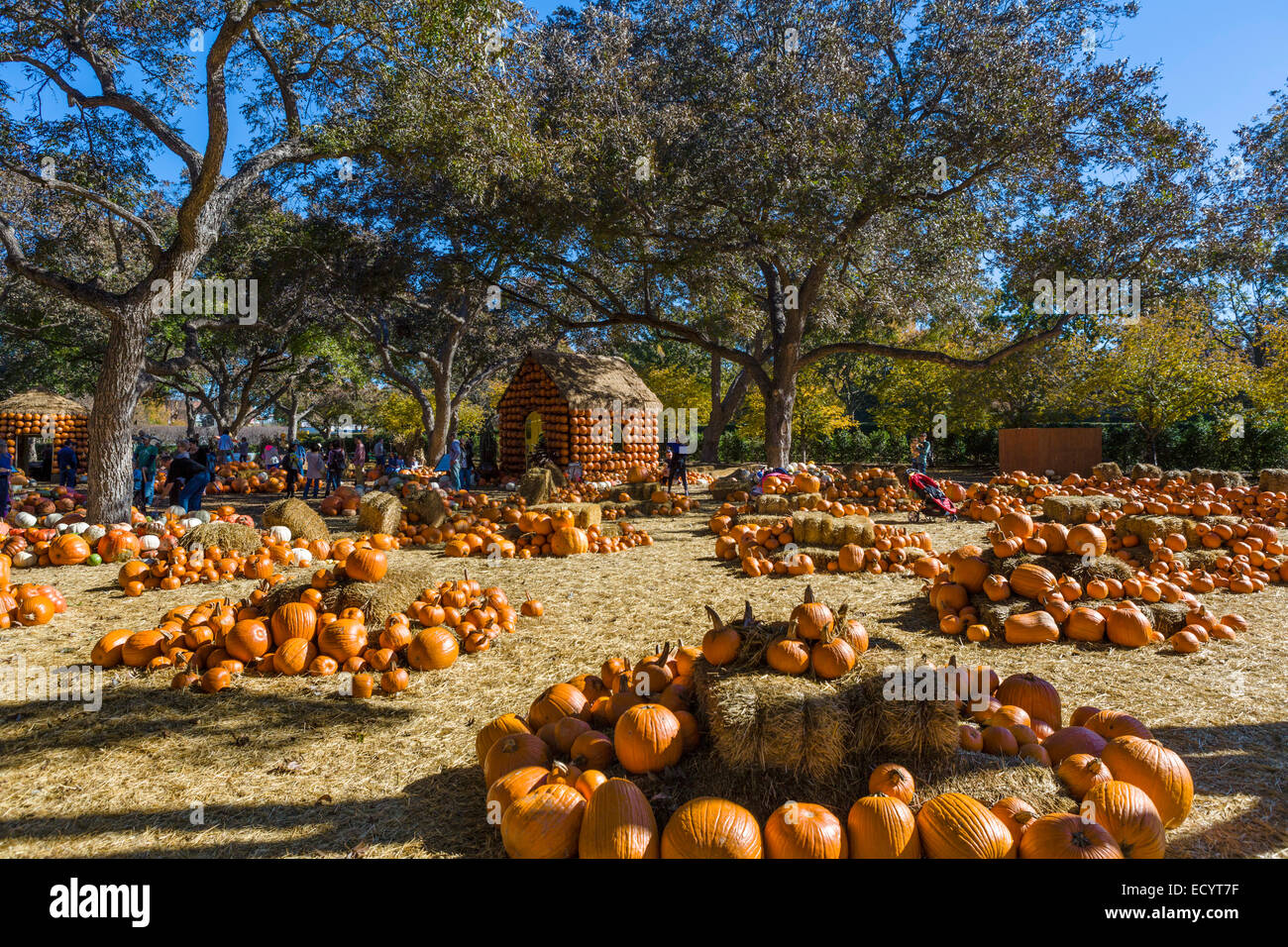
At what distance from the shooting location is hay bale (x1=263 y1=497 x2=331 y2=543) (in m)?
10.5

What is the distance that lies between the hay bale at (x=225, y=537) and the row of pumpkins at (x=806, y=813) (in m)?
7.58

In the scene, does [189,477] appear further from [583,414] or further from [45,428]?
[45,428]

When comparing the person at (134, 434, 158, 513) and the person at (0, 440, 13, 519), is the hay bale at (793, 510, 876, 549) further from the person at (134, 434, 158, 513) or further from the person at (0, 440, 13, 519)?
the person at (0, 440, 13, 519)

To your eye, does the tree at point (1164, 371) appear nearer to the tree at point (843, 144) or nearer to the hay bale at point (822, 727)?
the tree at point (843, 144)

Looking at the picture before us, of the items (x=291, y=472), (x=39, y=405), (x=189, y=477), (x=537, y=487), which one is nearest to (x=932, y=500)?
(x=537, y=487)

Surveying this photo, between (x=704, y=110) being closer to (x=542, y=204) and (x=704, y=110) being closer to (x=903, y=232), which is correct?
(x=542, y=204)

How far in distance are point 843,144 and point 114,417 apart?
14.1m

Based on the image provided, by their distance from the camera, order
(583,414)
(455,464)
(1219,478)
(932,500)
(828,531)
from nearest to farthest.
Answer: (828,531), (932,500), (1219,478), (455,464), (583,414)

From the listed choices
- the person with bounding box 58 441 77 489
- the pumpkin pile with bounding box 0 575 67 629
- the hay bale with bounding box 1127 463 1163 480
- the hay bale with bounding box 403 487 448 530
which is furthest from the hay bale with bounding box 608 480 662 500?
the person with bounding box 58 441 77 489

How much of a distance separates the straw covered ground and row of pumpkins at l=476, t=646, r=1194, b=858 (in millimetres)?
156

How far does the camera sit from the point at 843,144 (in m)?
13.5

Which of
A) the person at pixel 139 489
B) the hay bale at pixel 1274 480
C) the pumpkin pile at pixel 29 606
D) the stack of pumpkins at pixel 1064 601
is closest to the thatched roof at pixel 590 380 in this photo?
the person at pixel 139 489

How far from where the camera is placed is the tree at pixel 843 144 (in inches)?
536
